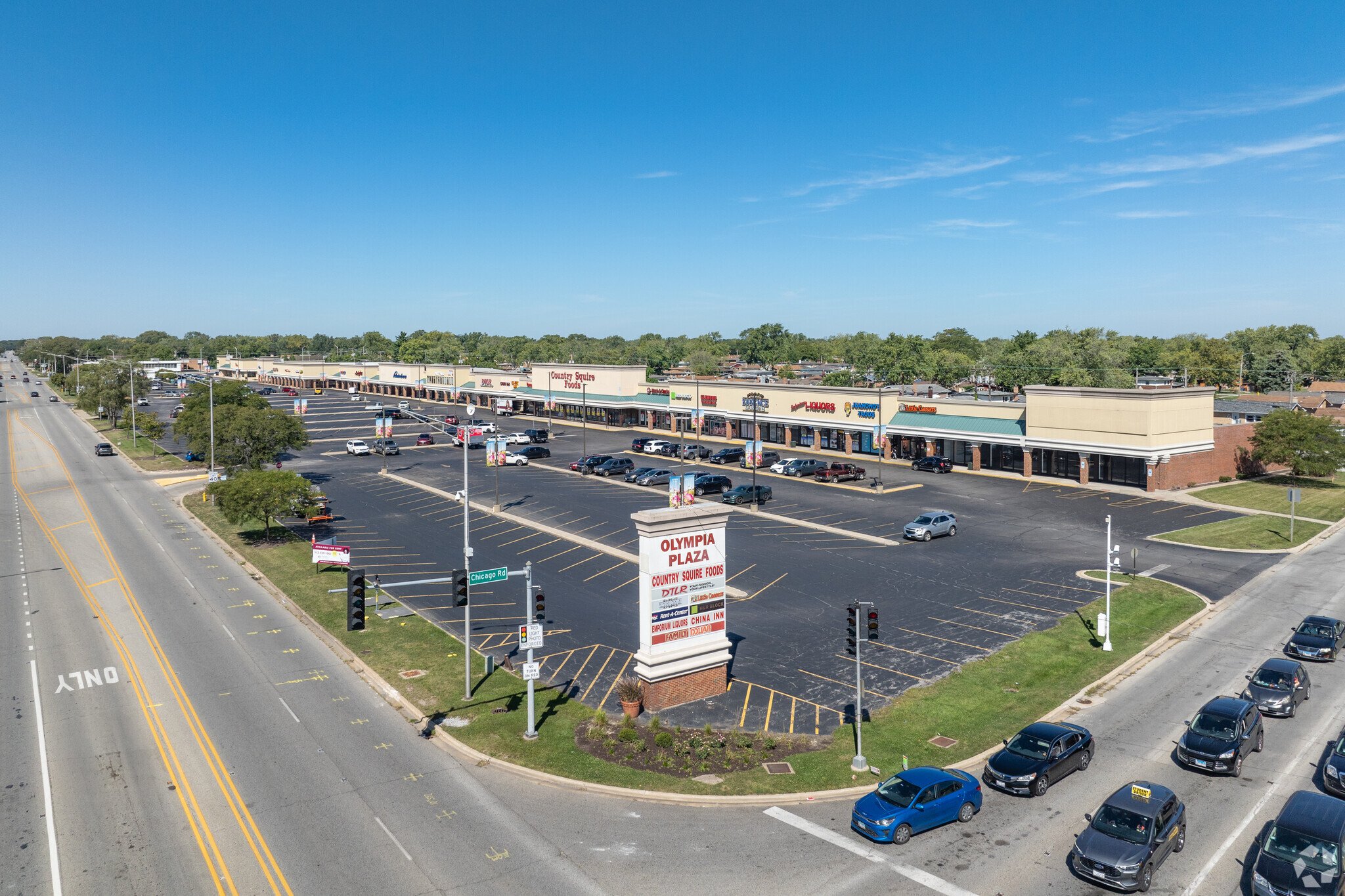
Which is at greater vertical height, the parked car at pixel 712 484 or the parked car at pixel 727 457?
the parked car at pixel 727 457

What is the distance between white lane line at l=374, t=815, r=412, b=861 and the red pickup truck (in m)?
53.1

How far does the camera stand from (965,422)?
241ft

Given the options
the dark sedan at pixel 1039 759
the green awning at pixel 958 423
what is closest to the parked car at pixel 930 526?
the green awning at pixel 958 423

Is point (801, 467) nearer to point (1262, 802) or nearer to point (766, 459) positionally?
point (766, 459)

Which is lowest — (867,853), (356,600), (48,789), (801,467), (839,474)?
(867,853)

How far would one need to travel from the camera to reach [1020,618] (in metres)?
34.5

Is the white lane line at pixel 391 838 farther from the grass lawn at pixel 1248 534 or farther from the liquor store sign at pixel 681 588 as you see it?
the grass lawn at pixel 1248 534

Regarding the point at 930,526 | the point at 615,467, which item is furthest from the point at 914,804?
the point at 615,467

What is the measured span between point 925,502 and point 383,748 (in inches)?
1761

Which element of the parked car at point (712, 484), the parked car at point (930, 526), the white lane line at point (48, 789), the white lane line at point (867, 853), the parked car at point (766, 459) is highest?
the parked car at point (766, 459)

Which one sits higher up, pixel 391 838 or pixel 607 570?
pixel 607 570

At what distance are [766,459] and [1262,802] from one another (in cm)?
5967

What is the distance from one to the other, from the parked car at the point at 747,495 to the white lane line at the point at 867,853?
39127mm

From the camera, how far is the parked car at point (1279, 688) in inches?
1003
